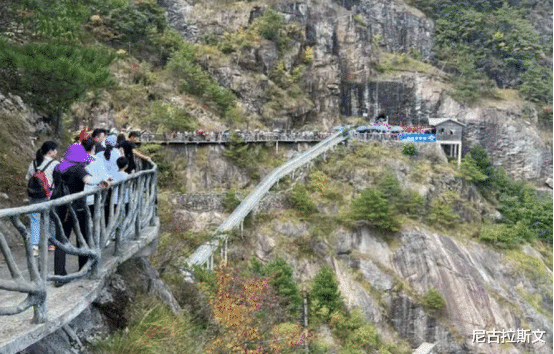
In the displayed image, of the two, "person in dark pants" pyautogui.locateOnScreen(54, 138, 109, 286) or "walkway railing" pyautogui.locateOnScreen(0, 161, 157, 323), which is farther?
"person in dark pants" pyautogui.locateOnScreen(54, 138, 109, 286)

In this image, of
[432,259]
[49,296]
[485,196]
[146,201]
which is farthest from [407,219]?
[49,296]

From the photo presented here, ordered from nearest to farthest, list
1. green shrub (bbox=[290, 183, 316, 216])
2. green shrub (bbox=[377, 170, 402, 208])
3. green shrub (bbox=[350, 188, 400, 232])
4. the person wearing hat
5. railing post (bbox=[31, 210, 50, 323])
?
railing post (bbox=[31, 210, 50, 323])
the person wearing hat
green shrub (bbox=[350, 188, 400, 232])
green shrub (bbox=[290, 183, 316, 216])
green shrub (bbox=[377, 170, 402, 208])

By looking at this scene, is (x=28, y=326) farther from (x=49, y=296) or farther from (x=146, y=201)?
(x=146, y=201)

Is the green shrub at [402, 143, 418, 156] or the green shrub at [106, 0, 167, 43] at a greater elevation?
the green shrub at [106, 0, 167, 43]

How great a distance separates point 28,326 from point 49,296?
77 cm

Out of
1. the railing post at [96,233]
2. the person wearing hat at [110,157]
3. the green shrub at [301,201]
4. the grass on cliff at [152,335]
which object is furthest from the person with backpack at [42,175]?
the green shrub at [301,201]

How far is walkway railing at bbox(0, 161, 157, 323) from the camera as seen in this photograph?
3.09 metres

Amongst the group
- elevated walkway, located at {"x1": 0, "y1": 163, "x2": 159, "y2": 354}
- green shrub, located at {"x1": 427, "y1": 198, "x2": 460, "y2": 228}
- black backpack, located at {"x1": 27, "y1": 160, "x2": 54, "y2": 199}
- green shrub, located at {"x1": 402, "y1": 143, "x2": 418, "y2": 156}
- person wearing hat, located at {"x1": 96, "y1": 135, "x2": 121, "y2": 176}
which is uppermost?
person wearing hat, located at {"x1": 96, "y1": 135, "x2": 121, "y2": 176}

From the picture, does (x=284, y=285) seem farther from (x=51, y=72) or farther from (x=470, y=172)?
(x=470, y=172)

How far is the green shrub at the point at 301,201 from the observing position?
26.7m

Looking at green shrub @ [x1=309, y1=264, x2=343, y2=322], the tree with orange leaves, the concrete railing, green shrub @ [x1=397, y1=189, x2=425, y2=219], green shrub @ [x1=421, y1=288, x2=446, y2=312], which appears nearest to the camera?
the tree with orange leaves

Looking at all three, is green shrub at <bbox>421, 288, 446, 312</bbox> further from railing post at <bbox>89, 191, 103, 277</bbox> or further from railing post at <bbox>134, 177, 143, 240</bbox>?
railing post at <bbox>89, 191, 103, 277</bbox>

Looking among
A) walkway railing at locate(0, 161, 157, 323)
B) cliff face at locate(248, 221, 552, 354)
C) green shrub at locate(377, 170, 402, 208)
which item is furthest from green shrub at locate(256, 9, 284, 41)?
walkway railing at locate(0, 161, 157, 323)

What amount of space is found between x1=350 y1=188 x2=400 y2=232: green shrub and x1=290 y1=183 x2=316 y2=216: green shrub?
93.1 inches
